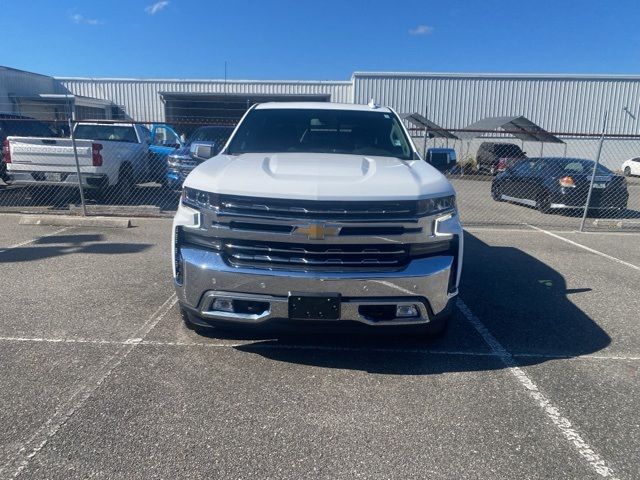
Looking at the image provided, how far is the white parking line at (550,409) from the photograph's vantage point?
2.77 meters

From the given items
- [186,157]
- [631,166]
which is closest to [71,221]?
[186,157]

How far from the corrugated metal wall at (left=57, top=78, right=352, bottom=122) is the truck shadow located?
86.3 ft

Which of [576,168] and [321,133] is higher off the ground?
[321,133]

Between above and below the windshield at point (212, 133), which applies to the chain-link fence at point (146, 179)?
below

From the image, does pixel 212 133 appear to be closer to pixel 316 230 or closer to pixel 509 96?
pixel 316 230

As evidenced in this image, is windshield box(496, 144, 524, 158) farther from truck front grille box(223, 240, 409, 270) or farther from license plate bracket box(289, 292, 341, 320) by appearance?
license plate bracket box(289, 292, 341, 320)

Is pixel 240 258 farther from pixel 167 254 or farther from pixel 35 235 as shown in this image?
pixel 35 235

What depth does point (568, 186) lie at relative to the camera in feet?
39.8

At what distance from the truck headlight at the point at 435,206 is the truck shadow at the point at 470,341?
3.16 ft

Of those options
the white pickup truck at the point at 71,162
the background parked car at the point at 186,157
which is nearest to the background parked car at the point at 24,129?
the white pickup truck at the point at 71,162

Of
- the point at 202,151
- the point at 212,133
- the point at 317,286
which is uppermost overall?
the point at 212,133

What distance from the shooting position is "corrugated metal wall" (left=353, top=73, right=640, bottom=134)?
101 feet

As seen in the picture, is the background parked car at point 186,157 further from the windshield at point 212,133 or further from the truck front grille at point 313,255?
the truck front grille at point 313,255

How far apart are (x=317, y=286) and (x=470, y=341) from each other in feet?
5.64
